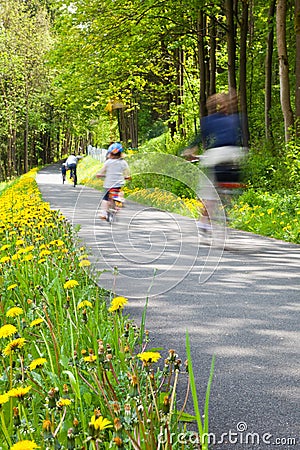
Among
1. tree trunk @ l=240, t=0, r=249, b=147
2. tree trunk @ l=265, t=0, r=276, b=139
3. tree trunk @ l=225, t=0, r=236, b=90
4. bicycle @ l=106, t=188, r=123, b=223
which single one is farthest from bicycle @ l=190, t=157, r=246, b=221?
tree trunk @ l=265, t=0, r=276, b=139

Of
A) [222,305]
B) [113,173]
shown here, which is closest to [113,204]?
[113,173]

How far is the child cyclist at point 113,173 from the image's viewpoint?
6457 millimetres

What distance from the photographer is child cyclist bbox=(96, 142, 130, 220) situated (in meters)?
6.46

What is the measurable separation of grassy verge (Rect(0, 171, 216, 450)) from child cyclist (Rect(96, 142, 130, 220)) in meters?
1.14

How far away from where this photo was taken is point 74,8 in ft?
73.3

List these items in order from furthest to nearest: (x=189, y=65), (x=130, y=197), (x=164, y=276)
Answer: (x=189, y=65), (x=164, y=276), (x=130, y=197)

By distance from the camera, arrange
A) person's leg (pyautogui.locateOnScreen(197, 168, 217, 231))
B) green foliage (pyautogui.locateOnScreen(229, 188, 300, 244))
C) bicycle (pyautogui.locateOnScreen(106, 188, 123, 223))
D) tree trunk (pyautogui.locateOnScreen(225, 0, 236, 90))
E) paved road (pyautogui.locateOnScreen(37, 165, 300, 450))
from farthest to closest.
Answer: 1. tree trunk (pyautogui.locateOnScreen(225, 0, 236, 90))
2. green foliage (pyautogui.locateOnScreen(229, 188, 300, 244))
3. person's leg (pyautogui.locateOnScreen(197, 168, 217, 231))
4. bicycle (pyautogui.locateOnScreen(106, 188, 123, 223))
5. paved road (pyautogui.locateOnScreen(37, 165, 300, 450))

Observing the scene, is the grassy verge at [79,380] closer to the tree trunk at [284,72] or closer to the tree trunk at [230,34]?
the tree trunk at [284,72]

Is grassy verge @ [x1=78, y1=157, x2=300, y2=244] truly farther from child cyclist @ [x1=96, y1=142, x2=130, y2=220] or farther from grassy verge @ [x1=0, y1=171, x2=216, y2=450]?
grassy verge @ [x1=0, y1=171, x2=216, y2=450]

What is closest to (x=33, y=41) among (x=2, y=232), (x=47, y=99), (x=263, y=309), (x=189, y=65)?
(x=47, y=99)

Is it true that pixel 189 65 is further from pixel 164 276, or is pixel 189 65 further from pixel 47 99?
pixel 164 276

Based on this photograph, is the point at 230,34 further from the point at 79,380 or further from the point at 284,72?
the point at 79,380

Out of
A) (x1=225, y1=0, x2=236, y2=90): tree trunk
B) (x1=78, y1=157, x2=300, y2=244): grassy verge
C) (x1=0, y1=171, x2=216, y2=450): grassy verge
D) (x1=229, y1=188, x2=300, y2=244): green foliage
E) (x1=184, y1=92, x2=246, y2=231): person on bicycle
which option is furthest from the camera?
(x1=225, y1=0, x2=236, y2=90): tree trunk

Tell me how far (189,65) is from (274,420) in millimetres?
30023
